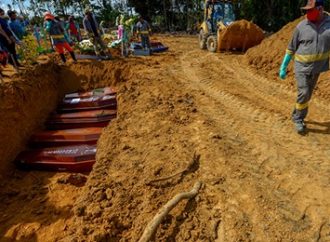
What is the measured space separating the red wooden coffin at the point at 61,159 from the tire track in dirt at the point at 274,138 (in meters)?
2.40

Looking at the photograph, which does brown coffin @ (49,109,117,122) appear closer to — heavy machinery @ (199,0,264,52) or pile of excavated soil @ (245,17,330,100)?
pile of excavated soil @ (245,17,330,100)

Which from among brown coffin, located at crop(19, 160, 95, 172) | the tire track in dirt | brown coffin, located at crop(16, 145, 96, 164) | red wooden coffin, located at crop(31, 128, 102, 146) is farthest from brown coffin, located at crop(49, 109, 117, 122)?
the tire track in dirt

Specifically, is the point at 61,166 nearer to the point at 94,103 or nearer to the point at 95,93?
the point at 94,103

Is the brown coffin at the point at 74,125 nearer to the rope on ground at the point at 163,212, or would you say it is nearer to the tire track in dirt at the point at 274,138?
the tire track in dirt at the point at 274,138

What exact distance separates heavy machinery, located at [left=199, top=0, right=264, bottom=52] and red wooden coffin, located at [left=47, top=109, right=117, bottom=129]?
5.33 meters

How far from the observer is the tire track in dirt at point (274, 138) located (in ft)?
9.57

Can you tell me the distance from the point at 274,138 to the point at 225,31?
266 inches

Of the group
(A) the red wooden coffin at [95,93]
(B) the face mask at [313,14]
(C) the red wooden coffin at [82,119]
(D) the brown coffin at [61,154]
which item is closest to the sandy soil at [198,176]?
(D) the brown coffin at [61,154]

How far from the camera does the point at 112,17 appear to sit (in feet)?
91.6

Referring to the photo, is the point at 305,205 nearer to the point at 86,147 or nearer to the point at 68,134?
the point at 86,147

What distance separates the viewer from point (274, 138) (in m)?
4.00

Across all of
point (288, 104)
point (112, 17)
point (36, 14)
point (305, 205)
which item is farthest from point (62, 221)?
point (36, 14)

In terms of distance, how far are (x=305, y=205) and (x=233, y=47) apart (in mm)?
8454

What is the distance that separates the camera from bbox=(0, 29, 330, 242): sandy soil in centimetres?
273
